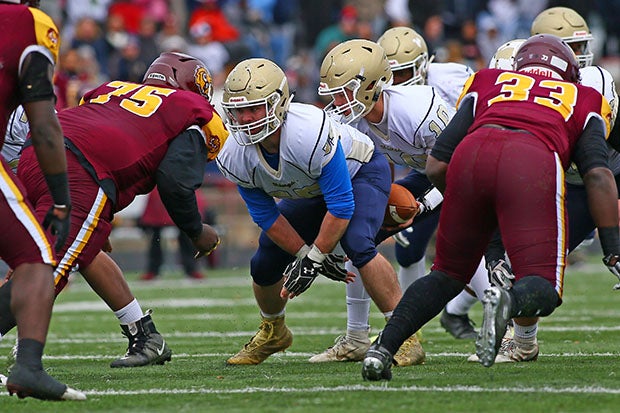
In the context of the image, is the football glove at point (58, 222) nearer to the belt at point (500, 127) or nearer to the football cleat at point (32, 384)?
the football cleat at point (32, 384)

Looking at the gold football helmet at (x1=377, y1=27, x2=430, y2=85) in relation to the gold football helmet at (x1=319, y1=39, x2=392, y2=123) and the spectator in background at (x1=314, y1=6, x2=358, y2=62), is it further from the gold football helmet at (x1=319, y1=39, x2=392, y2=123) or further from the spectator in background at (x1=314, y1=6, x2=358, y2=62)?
the spectator in background at (x1=314, y1=6, x2=358, y2=62)

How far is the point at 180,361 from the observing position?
5996 millimetres

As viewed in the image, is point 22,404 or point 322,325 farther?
point 322,325

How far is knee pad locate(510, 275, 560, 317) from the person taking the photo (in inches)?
172

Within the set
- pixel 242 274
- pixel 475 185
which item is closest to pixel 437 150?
pixel 475 185

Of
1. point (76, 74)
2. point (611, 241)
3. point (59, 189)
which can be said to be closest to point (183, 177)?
point (59, 189)

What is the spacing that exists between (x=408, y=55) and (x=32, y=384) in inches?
143

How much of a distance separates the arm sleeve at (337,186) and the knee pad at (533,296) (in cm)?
118

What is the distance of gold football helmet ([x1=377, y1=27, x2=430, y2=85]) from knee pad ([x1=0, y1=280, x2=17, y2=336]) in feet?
9.50

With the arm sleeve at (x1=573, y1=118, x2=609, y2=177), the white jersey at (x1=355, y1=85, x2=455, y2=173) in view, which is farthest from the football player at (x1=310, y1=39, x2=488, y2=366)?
the arm sleeve at (x1=573, y1=118, x2=609, y2=177)

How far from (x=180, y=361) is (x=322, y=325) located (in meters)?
2.12

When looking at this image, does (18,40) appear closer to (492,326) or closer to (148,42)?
(492,326)

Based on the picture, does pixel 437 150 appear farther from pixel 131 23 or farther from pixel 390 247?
pixel 131 23

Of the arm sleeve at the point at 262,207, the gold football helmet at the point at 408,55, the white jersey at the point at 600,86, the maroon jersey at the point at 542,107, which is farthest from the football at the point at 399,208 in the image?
the maroon jersey at the point at 542,107
